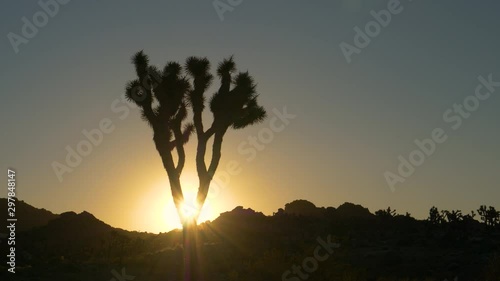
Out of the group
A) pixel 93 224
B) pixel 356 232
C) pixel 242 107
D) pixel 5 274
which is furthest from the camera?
pixel 93 224

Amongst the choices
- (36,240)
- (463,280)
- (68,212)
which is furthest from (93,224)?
(463,280)

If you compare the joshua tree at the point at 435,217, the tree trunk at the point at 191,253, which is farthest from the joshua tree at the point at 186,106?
the joshua tree at the point at 435,217

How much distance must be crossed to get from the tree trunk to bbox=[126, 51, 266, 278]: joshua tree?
0.03 m

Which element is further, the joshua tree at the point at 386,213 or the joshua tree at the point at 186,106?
the joshua tree at the point at 386,213

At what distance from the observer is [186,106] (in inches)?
772

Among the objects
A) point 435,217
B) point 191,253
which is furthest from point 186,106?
point 435,217

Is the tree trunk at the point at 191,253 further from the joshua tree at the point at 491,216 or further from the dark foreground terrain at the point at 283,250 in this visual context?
the joshua tree at the point at 491,216

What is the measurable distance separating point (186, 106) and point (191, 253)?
5.20 meters

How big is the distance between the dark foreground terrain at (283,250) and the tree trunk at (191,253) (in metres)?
0.72

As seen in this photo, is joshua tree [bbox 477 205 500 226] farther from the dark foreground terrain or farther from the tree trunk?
the tree trunk

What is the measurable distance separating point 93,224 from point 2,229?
7528mm

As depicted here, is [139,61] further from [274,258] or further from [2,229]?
[2,229]

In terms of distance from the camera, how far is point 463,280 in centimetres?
1823

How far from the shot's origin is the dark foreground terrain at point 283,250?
1861 centimetres
